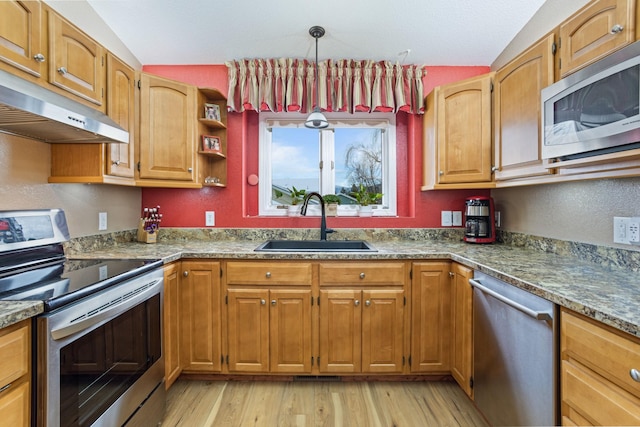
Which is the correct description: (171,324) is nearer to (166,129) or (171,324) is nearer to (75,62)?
(166,129)

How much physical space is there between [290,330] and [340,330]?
0.32 meters

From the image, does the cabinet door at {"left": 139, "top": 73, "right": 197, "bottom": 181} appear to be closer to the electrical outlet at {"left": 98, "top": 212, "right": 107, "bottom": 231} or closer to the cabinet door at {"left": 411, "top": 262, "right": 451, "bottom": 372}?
the electrical outlet at {"left": 98, "top": 212, "right": 107, "bottom": 231}

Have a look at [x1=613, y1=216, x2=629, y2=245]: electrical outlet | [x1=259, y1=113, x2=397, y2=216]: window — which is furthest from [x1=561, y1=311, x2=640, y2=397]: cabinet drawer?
[x1=259, y1=113, x2=397, y2=216]: window

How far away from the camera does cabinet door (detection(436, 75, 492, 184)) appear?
2076 mm

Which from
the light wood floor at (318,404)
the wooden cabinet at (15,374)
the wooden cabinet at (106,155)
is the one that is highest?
the wooden cabinet at (106,155)

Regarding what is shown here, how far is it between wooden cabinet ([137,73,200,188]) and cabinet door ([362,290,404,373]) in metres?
1.54

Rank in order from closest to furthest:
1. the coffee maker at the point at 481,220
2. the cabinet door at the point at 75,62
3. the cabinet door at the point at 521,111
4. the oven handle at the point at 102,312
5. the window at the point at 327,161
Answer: the oven handle at the point at 102,312 → the cabinet door at the point at 75,62 → the cabinet door at the point at 521,111 → the coffee maker at the point at 481,220 → the window at the point at 327,161

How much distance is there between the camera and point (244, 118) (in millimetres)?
2529

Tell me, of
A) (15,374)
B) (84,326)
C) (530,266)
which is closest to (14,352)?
(15,374)

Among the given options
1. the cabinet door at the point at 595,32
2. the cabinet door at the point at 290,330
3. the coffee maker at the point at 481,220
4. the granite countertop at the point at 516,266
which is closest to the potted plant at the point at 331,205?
the granite countertop at the point at 516,266

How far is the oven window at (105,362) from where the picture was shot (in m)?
1.06

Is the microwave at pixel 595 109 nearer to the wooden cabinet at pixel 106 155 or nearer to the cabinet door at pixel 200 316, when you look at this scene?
the cabinet door at pixel 200 316

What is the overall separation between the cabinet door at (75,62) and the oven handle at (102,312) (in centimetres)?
106

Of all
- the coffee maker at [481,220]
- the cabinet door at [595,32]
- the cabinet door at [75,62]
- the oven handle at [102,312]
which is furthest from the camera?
the coffee maker at [481,220]
